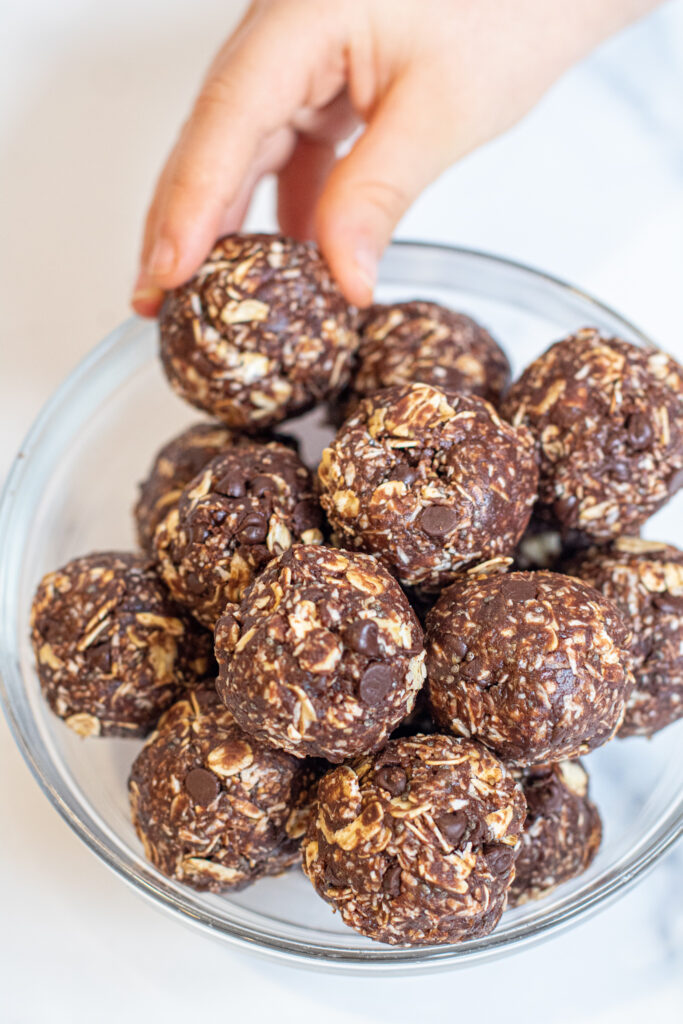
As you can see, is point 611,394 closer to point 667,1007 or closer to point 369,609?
point 369,609

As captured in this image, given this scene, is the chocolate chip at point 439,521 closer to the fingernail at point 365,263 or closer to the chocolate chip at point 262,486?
the chocolate chip at point 262,486

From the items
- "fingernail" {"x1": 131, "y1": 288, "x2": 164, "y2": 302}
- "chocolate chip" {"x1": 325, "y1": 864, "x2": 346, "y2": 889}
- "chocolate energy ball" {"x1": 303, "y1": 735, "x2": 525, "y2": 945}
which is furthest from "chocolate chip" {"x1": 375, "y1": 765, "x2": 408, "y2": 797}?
"fingernail" {"x1": 131, "y1": 288, "x2": 164, "y2": 302}

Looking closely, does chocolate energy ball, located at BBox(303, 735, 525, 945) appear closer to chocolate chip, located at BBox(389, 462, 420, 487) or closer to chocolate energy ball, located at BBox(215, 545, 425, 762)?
chocolate energy ball, located at BBox(215, 545, 425, 762)

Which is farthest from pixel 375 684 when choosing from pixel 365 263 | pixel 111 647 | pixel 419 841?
pixel 365 263

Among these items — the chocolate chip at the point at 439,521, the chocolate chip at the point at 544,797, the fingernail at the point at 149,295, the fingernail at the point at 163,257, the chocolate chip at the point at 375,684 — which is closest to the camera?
the chocolate chip at the point at 375,684

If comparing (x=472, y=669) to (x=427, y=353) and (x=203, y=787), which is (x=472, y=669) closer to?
(x=203, y=787)

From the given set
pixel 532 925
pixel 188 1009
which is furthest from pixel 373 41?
pixel 188 1009

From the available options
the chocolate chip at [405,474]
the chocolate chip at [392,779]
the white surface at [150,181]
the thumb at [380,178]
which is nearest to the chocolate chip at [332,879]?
the chocolate chip at [392,779]
